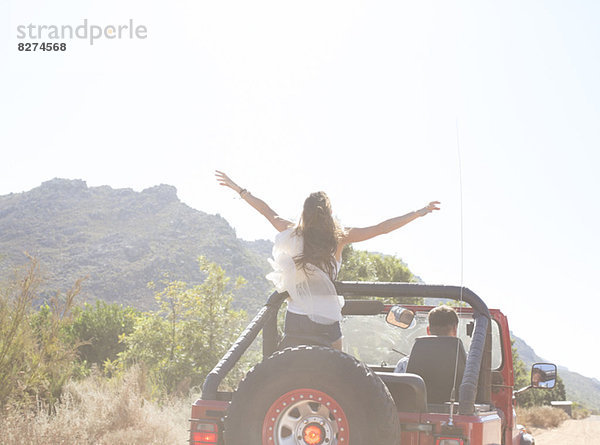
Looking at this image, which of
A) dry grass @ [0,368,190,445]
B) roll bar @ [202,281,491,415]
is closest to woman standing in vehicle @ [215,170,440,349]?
roll bar @ [202,281,491,415]

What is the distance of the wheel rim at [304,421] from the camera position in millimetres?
3725

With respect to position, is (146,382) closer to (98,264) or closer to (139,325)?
(139,325)

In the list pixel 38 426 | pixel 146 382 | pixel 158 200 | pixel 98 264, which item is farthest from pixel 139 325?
pixel 158 200

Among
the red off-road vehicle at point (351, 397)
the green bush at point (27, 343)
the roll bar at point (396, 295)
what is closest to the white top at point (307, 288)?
the red off-road vehicle at point (351, 397)

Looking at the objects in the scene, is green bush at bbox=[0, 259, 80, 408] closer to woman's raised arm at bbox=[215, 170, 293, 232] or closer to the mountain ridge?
woman's raised arm at bbox=[215, 170, 293, 232]

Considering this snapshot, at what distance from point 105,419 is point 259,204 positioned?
626 cm

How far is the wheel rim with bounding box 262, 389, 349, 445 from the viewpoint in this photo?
3725 millimetres

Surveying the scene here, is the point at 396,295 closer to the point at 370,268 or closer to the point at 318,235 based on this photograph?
the point at 318,235

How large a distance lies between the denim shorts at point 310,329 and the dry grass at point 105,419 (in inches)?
188

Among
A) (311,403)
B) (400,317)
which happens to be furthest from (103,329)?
(311,403)

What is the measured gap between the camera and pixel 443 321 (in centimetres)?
566

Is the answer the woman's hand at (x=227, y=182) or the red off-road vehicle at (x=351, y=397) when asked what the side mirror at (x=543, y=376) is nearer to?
the red off-road vehicle at (x=351, y=397)

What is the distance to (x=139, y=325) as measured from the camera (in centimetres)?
1734

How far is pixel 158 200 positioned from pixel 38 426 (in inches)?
6230
